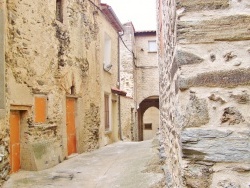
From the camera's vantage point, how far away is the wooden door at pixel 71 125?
7797mm

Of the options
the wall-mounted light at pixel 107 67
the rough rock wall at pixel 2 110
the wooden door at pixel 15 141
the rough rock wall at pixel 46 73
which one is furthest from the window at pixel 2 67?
the wall-mounted light at pixel 107 67

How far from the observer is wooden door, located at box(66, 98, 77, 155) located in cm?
780

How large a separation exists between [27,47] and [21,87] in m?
0.82

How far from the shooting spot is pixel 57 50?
279 inches

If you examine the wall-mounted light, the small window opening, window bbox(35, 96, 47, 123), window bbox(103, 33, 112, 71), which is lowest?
window bbox(35, 96, 47, 123)

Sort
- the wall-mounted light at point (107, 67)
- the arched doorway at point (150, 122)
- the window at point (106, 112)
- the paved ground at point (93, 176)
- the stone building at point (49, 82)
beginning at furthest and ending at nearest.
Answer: the arched doorway at point (150, 122) → the window at point (106, 112) → the wall-mounted light at point (107, 67) → the stone building at point (49, 82) → the paved ground at point (93, 176)

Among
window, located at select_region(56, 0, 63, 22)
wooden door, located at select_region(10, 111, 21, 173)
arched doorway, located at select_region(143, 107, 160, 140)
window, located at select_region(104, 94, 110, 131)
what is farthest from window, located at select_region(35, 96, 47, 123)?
arched doorway, located at select_region(143, 107, 160, 140)

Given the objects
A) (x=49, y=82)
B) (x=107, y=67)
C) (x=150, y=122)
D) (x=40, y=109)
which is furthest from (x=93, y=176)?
(x=150, y=122)

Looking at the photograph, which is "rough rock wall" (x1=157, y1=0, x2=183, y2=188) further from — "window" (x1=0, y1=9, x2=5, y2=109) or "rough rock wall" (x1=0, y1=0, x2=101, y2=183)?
"rough rock wall" (x1=0, y1=0, x2=101, y2=183)

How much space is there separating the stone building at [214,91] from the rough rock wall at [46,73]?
3.88 meters

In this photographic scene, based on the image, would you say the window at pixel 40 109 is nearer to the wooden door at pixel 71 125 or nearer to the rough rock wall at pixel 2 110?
the rough rock wall at pixel 2 110

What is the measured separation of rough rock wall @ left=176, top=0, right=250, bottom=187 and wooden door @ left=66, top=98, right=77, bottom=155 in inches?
245

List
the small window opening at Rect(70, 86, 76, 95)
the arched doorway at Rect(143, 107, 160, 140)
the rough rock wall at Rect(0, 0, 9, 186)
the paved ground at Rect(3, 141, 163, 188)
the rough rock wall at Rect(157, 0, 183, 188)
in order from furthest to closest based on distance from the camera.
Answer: the arched doorway at Rect(143, 107, 160, 140) → the small window opening at Rect(70, 86, 76, 95) → the rough rock wall at Rect(0, 0, 9, 186) → the paved ground at Rect(3, 141, 163, 188) → the rough rock wall at Rect(157, 0, 183, 188)

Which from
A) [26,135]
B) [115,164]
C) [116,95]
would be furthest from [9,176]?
[116,95]
